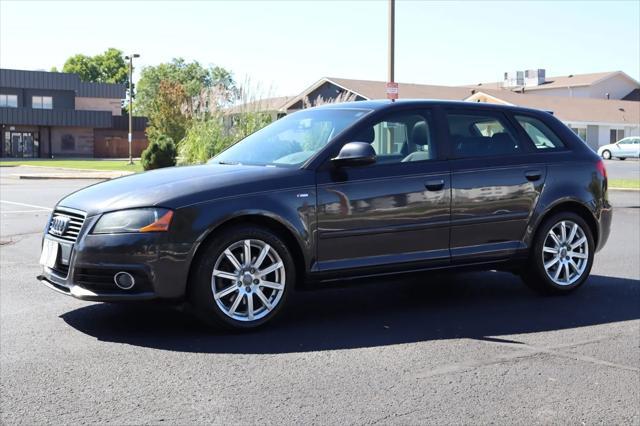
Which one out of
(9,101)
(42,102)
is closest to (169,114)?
(9,101)

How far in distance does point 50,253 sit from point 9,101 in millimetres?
68126

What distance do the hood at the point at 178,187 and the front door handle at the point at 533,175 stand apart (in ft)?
6.90

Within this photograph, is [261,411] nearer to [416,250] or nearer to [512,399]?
[512,399]

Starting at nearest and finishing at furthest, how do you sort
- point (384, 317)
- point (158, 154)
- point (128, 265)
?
point (128, 265) < point (384, 317) < point (158, 154)

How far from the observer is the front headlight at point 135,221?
17.7 ft

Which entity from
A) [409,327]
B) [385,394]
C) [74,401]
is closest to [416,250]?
[409,327]

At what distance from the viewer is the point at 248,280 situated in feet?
18.7

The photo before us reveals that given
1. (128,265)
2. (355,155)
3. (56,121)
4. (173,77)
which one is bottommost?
(128,265)

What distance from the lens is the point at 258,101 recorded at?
85.9ft

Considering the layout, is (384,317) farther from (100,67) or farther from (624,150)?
(100,67)

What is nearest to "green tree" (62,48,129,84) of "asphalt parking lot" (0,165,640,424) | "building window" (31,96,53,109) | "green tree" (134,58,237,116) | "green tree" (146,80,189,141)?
"green tree" (134,58,237,116)

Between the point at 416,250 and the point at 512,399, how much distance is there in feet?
6.96

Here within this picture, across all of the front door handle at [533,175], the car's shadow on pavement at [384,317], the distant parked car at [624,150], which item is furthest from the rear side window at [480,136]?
the distant parked car at [624,150]

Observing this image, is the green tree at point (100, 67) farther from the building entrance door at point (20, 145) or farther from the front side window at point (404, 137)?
the front side window at point (404, 137)
